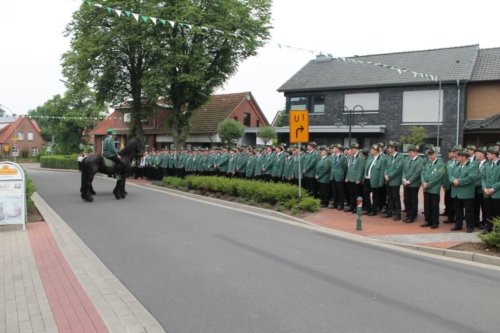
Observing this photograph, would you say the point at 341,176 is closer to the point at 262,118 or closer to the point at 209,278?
the point at 209,278

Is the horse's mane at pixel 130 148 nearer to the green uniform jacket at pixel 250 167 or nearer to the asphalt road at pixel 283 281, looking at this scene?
the green uniform jacket at pixel 250 167

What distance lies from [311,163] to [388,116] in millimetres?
16765

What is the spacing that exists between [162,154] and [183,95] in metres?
6.27

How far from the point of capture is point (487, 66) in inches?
1121

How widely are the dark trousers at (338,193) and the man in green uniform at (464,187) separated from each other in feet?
12.6

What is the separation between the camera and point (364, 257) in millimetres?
8344

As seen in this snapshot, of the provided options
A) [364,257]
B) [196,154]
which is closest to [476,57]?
[196,154]

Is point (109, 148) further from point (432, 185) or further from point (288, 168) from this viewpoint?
point (432, 185)

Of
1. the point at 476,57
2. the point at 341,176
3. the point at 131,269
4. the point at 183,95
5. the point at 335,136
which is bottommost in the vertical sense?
the point at 131,269

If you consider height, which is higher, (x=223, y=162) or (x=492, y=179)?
(x=223, y=162)

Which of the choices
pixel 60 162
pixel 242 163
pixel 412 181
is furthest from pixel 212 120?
pixel 412 181

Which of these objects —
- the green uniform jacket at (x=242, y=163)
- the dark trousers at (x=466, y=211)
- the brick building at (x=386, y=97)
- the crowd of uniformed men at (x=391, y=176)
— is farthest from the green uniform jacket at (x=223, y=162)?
the dark trousers at (x=466, y=211)

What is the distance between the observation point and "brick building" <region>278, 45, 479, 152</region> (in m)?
28.0

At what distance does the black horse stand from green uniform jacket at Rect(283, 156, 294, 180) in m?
5.87
